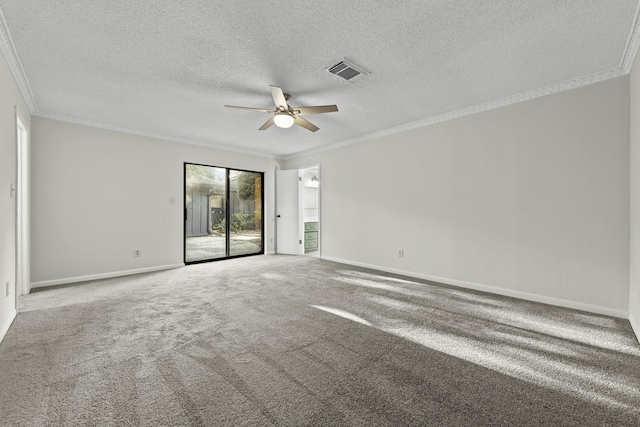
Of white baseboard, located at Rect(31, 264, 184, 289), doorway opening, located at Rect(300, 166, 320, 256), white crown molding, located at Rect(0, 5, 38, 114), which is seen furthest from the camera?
doorway opening, located at Rect(300, 166, 320, 256)

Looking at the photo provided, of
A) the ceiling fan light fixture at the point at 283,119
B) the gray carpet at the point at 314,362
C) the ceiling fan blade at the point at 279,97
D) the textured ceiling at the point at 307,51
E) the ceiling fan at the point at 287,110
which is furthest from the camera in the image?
the ceiling fan light fixture at the point at 283,119

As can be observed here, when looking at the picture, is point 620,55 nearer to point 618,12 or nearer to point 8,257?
point 618,12

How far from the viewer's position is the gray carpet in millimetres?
1483

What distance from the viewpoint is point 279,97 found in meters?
2.97

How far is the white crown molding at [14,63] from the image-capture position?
7.21 feet

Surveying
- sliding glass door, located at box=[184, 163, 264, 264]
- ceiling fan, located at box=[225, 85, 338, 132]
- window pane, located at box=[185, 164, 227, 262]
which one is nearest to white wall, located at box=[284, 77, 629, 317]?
ceiling fan, located at box=[225, 85, 338, 132]

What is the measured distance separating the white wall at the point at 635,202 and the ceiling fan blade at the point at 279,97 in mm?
3261

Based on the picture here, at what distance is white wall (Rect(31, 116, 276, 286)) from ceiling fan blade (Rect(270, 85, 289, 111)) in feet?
10.6

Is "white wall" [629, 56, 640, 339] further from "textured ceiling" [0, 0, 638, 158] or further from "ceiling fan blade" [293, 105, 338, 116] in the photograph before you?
"ceiling fan blade" [293, 105, 338, 116]

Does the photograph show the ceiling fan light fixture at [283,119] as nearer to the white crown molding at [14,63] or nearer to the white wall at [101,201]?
the white crown molding at [14,63]

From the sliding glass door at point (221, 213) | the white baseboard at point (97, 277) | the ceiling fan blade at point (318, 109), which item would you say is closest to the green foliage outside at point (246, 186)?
the sliding glass door at point (221, 213)

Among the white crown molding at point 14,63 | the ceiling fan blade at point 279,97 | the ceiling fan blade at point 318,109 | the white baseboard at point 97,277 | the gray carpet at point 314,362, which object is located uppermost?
the white crown molding at point 14,63

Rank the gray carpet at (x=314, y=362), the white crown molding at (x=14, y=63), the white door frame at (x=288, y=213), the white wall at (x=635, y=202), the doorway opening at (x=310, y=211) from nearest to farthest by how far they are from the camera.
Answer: the gray carpet at (x=314, y=362)
the white crown molding at (x=14, y=63)
the white wall at (x=635, y=202)
the white door frame at (x=288, y=213)
the doorway opening at (x=310, y=211)

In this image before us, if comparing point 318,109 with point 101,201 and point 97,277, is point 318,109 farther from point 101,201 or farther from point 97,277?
point 97,277
